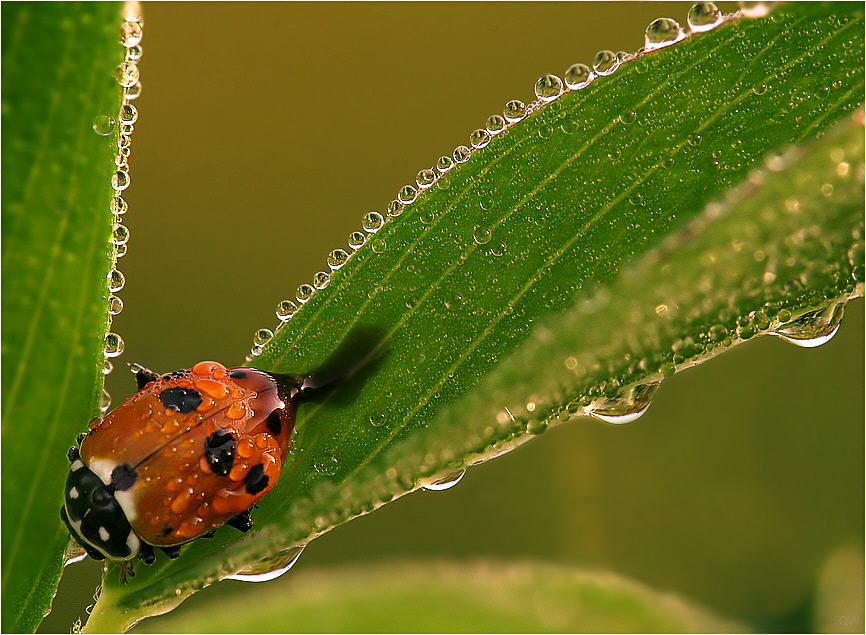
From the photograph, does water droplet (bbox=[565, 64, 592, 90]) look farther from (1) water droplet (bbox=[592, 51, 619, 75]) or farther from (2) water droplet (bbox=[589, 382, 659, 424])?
(2) water droplet (bbox=[589, 382, 659, 424])

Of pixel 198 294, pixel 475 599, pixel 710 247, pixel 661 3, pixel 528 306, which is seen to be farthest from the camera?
pixel 661 3

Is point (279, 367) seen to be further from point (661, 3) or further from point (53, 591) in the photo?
point (661, 3)

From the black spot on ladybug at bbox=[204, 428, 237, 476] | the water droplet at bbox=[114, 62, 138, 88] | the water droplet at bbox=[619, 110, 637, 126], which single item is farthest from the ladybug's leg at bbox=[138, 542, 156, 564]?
the water droplet at bbox=[619, 110, 637, 126]

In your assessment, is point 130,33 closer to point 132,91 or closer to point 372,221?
point 132,91

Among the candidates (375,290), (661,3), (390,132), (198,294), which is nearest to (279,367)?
(375,290)

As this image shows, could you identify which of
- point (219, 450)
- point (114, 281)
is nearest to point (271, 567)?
point (219, 450)

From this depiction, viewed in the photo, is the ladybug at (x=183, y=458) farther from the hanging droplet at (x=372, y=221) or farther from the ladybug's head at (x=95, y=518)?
the hanging droplet at (x=372, y=221)
